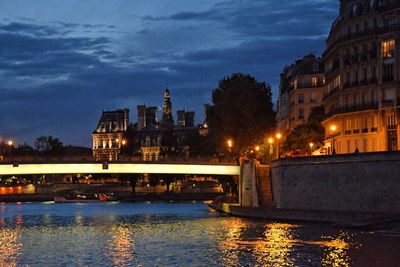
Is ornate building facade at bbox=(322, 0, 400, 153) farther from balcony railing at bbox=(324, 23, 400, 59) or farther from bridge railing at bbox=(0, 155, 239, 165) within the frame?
bridge railing at bbox=(0, 155, 239, 165)

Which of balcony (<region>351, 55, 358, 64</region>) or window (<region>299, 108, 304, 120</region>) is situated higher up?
balcony (<region>351, 55, 358, 64</region>)

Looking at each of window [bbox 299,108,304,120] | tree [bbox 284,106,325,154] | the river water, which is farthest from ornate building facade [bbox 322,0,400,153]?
window [bbox 299,108,304,120]

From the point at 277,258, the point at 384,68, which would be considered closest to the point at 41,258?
the point at 277,258

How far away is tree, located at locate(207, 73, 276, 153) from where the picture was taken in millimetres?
95625

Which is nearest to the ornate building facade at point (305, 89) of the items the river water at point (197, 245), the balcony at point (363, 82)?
the balcony at point (363, 82)

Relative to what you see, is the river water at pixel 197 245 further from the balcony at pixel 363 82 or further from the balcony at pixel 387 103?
the balcony at pixel 363 82

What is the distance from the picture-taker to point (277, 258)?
4459cm

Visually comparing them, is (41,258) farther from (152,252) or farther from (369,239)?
A: (369,239)

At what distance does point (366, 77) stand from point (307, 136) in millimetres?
18550

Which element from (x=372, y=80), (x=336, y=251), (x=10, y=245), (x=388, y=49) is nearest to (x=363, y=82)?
(x=372, y=80)

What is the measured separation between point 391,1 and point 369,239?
29.8 meters

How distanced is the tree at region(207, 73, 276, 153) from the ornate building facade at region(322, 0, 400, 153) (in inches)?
590

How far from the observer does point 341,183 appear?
6341cm

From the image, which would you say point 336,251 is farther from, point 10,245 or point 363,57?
point 363,57
